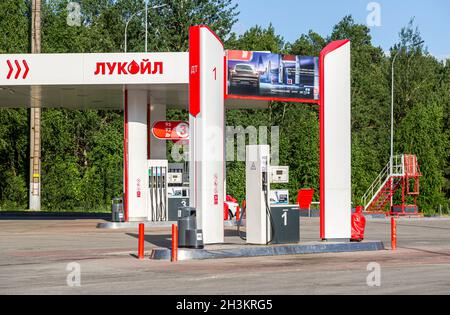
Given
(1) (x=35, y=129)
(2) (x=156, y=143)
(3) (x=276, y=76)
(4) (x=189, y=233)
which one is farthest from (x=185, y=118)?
(4) (x=189, y=233)

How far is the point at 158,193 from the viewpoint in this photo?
123 feet

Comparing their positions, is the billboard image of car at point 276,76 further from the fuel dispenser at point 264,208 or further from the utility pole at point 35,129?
the utility pole at point 35,129

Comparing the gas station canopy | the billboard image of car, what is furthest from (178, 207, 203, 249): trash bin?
the gas station canopy

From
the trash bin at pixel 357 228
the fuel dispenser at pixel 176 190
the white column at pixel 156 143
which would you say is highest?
the white column at pixel 156 143

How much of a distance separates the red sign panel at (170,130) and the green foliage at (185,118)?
910 inches

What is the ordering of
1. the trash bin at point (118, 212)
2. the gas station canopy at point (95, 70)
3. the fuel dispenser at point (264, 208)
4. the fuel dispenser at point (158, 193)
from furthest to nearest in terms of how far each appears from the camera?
the fuel dispenser at point (158, 193) < the trash bin at point (118, 212) < the gas station canopy at point (95, 70) < the fuel dispenser at point (264, 208)

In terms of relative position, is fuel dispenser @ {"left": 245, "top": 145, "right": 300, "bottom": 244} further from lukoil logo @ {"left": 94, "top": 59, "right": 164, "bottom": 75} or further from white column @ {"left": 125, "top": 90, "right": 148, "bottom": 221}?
white column @ {"left": 125, "top": 90, "right": 148, "bottom": 221}

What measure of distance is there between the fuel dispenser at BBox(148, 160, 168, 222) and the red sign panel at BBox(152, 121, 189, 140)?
1.91 meters

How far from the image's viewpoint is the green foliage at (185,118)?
65000 millimetres

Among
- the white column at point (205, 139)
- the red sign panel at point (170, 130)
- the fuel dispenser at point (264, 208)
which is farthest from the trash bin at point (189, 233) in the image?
the red sign panel at point (170, 130)

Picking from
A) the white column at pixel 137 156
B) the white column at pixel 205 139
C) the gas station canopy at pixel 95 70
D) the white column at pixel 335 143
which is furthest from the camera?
the white column at pixel 137 156

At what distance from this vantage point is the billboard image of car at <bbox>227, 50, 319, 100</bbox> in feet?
83.5

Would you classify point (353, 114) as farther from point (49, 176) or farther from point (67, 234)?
point (67, 234)

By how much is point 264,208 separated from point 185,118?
155 feet
